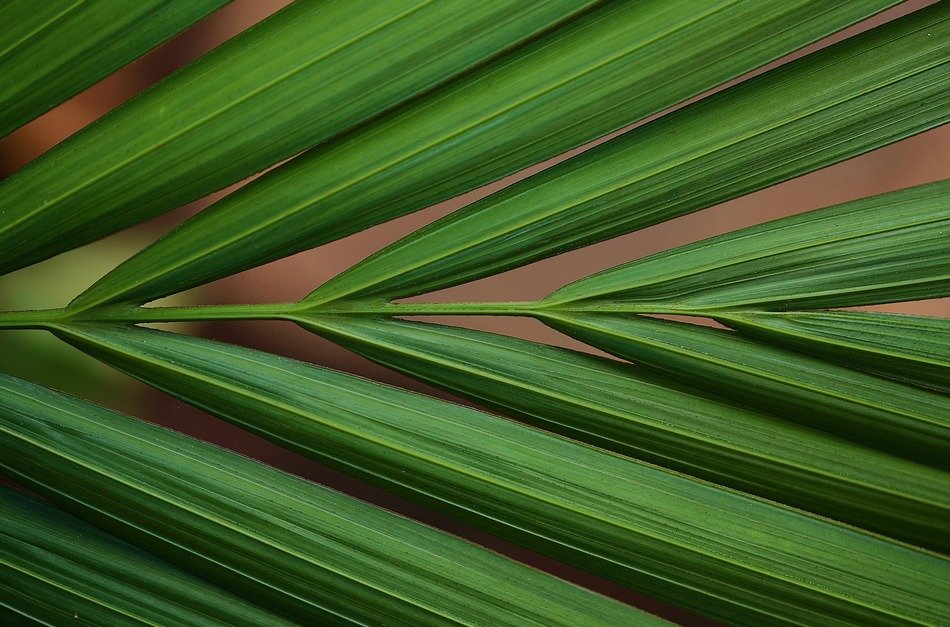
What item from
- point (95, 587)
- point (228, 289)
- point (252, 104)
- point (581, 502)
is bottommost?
point (95, 587)

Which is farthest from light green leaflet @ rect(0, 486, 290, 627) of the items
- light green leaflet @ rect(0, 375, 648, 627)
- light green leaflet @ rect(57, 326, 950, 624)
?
light green leaflet @ rect(57, 326, 950, 624)

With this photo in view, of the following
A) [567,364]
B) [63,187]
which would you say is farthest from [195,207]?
[567,364]

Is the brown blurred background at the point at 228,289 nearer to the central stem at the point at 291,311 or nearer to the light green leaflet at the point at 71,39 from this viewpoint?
the central stem at the point at 291,311

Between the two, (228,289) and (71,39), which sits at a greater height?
(71,39)

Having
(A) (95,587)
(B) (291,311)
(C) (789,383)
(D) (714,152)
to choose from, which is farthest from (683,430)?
(A) (95,587)

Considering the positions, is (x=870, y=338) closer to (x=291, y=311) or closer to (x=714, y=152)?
Answer: (x=714, y=152)

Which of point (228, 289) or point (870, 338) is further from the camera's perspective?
point (228, 289)
